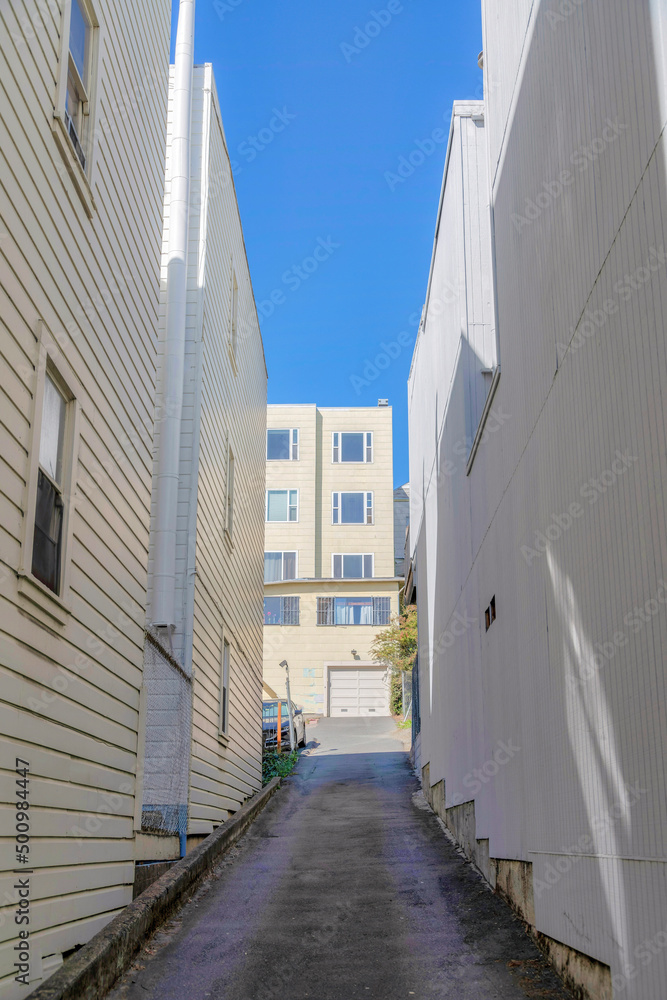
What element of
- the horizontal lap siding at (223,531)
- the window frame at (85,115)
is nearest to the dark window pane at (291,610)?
the horizontal lap siding at (223,531)

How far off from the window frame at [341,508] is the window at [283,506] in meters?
1.54

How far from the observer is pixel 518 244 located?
7.73 meters

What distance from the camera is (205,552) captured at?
12.6 m

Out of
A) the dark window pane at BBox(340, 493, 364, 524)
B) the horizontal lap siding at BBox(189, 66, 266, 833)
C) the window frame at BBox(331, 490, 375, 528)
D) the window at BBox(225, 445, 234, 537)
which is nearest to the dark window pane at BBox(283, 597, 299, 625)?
the window frame at BBox(331, 490, 375, 528)

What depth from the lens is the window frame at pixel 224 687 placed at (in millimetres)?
13977

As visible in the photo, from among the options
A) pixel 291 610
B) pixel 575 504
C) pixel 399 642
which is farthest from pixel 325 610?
pixel 575 504

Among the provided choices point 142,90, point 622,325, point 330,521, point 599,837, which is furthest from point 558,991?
point 330,521

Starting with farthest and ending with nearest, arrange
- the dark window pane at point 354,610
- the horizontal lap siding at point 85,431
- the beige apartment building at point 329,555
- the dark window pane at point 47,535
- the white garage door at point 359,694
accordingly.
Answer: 1. the dark window pane at point 354,610
2. the beige apartment building at point 329,555
3. the white garage door at point 359,694
4. the dark window pane at point 47,535
5. the horizontal lap siding at point 85,431

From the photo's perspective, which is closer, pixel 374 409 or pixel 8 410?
pixel 8 410

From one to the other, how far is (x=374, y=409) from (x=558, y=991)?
124 ft

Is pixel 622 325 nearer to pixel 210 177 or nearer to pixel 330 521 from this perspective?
pixel 210 177

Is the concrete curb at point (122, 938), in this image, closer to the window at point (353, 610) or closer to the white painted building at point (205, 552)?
the white painted building at point (205, 552)

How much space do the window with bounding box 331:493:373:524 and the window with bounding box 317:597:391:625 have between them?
3.51 m

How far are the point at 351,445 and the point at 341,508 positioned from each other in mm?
2879
